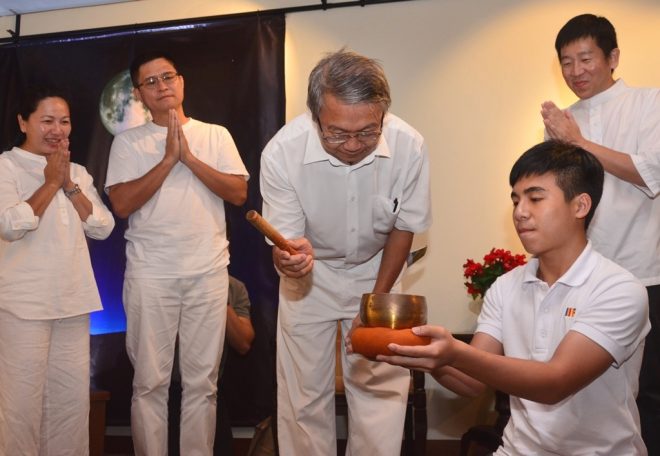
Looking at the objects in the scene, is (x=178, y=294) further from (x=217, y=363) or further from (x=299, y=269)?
(x=299, y=269)

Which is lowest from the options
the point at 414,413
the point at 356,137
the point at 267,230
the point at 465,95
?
the point at 414,413

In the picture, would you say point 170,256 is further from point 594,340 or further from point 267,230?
point 594,340

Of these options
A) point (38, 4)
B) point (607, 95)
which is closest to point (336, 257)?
point (607, 95)

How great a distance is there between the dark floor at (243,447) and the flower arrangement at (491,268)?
0.95 meters

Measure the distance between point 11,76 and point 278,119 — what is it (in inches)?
73.1

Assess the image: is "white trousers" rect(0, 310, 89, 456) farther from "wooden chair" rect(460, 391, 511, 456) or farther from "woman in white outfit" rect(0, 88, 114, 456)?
"wooden chair" rect(460, 391, 511, 456)

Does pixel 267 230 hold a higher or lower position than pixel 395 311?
higher

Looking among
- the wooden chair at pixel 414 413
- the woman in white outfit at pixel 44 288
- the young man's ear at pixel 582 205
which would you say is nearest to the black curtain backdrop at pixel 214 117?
the wooden chair at pixel 414 413

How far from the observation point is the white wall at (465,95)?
3.90m

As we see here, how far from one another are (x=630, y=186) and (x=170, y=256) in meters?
1.90

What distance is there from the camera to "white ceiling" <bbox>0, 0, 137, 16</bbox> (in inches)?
177

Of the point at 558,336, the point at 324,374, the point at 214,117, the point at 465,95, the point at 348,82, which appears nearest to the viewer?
the point at 558,336

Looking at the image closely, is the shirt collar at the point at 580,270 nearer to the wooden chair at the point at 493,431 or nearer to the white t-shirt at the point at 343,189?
the white t-shirt at the point at 343,189

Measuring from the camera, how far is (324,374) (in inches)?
100.0
